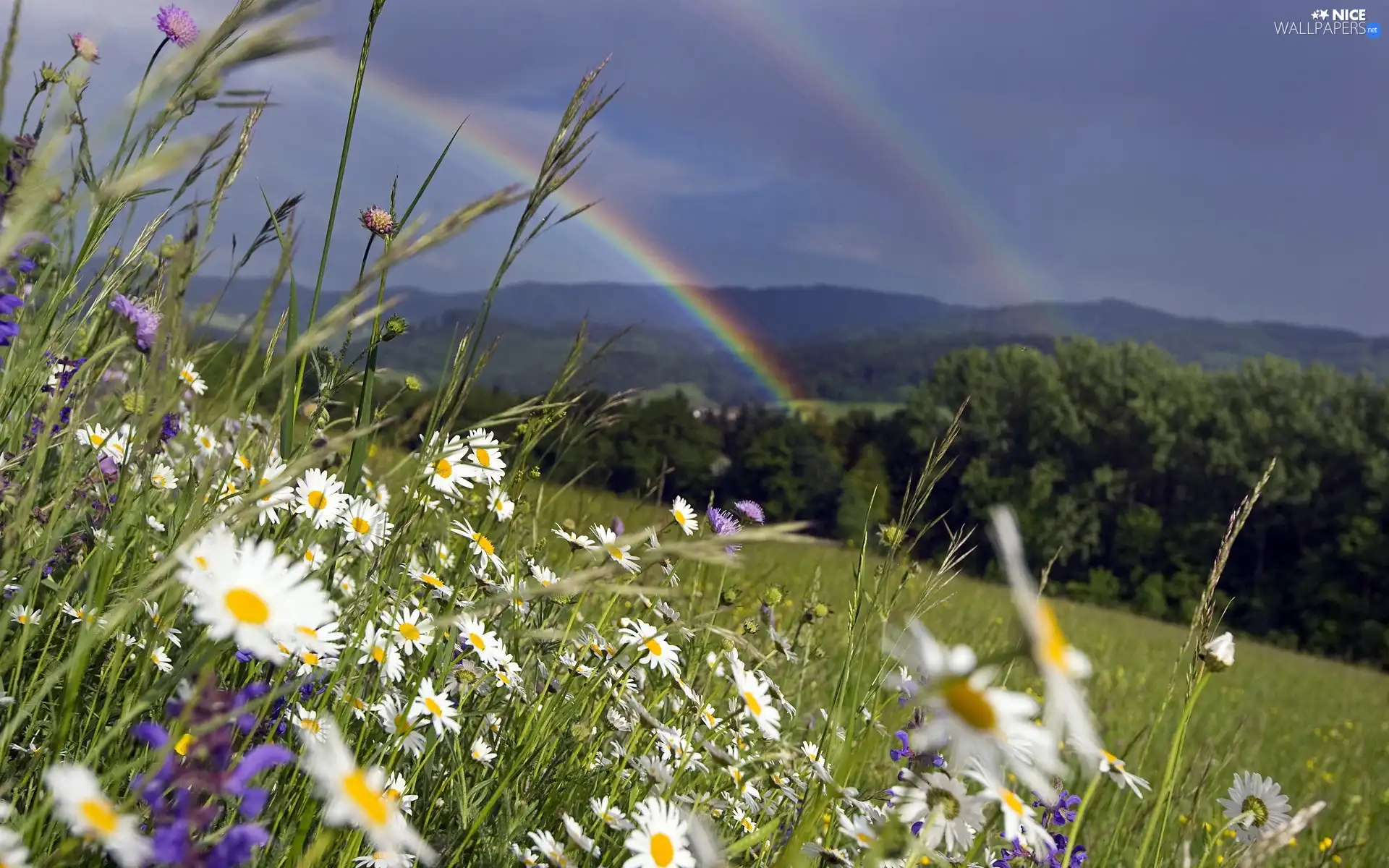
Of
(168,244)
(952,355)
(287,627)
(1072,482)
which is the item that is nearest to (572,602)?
(168,244)

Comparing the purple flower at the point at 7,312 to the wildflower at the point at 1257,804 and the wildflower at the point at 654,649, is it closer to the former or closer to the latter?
the wildflower at the point at 654,649

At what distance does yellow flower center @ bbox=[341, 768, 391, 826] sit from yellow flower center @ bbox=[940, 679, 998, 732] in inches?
14.5

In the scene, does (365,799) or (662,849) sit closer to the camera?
(365,799)

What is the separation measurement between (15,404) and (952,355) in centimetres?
4563

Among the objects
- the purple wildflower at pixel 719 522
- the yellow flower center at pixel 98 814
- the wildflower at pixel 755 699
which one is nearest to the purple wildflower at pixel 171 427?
the purple wildflower at pixel 719 522

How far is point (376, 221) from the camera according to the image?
193cm

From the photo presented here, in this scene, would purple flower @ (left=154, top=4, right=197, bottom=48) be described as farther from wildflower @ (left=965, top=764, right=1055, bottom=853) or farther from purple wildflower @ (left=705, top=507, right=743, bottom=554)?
wildflower @ (left=965, top=764, right=1055, bottom=853)

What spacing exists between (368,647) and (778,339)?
144414 millimetres

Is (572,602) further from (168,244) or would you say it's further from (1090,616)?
(1090,616)

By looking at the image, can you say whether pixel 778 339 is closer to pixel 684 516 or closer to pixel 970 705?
pixel 684 516

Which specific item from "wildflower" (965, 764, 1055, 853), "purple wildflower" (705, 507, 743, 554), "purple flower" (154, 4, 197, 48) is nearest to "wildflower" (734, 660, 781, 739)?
"wildflower" (965, 764, 1055, 853)

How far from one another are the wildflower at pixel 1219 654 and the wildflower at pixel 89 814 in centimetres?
119

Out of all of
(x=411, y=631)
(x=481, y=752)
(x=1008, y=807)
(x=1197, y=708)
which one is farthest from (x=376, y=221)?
(x=1197, y=708)

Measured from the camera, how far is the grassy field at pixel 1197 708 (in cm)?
299
